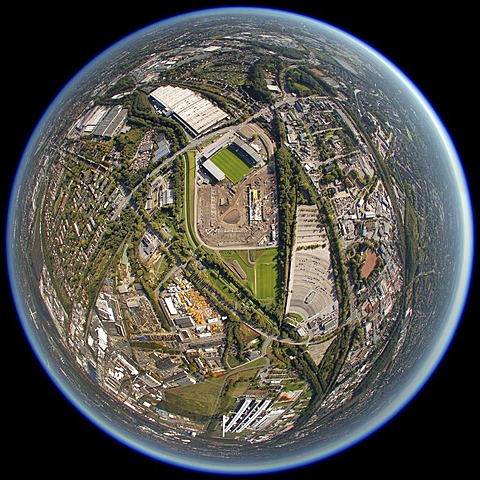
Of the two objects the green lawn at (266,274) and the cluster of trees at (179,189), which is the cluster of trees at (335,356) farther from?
the cluster of trees at (179,189)

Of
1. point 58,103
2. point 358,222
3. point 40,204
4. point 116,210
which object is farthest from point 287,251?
point 58,103

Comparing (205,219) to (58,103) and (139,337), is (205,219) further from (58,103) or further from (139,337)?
(58,103)

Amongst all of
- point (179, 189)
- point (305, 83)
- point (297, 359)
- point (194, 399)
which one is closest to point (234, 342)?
point (297, 359)

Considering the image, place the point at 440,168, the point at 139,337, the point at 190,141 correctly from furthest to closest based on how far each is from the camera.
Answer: the point at 440,168, the point at 190,141, the point at 139,337

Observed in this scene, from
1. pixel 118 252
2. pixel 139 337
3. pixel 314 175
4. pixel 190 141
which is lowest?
pixel 139 337

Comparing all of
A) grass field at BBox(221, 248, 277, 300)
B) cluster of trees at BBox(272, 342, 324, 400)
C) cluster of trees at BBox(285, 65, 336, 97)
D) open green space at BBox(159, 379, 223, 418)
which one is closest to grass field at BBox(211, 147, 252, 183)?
grass field at BBox(221, 248, 277, 300)

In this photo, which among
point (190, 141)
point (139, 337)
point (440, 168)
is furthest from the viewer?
point (440, 168)
